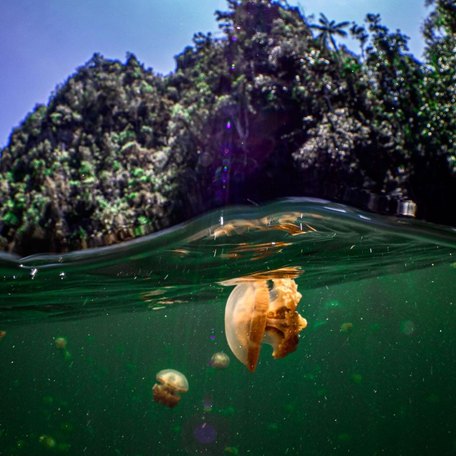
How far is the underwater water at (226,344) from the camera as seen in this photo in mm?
7641

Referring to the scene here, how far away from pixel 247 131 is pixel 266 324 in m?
11.5

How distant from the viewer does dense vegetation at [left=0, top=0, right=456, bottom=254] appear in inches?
474

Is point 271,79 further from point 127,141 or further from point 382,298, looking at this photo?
point 382,298

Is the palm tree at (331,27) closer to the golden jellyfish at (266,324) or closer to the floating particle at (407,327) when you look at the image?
the golden jellyfish at (266,324)

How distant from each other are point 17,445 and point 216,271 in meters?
40.5

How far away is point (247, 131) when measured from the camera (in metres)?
15.9

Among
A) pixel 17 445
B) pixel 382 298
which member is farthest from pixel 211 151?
pixel 17 445

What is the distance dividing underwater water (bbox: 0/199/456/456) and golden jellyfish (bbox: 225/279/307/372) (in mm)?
1146

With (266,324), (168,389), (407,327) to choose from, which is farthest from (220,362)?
(407,327)

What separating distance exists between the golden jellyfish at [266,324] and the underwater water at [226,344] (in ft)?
3.76

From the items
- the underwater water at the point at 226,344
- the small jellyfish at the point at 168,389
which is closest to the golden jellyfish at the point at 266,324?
the underwater water at the point at 226,344

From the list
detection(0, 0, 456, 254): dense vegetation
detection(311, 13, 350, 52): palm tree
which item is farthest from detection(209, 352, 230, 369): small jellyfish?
detection(311, 13, 350, 52): palm tree

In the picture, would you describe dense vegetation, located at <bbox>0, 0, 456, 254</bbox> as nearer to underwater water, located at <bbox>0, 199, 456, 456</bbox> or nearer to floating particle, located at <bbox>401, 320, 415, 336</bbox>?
underwater water, located at <bbox>0, 199, 456, 456</bbox>

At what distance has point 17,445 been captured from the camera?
3969 centimetres
